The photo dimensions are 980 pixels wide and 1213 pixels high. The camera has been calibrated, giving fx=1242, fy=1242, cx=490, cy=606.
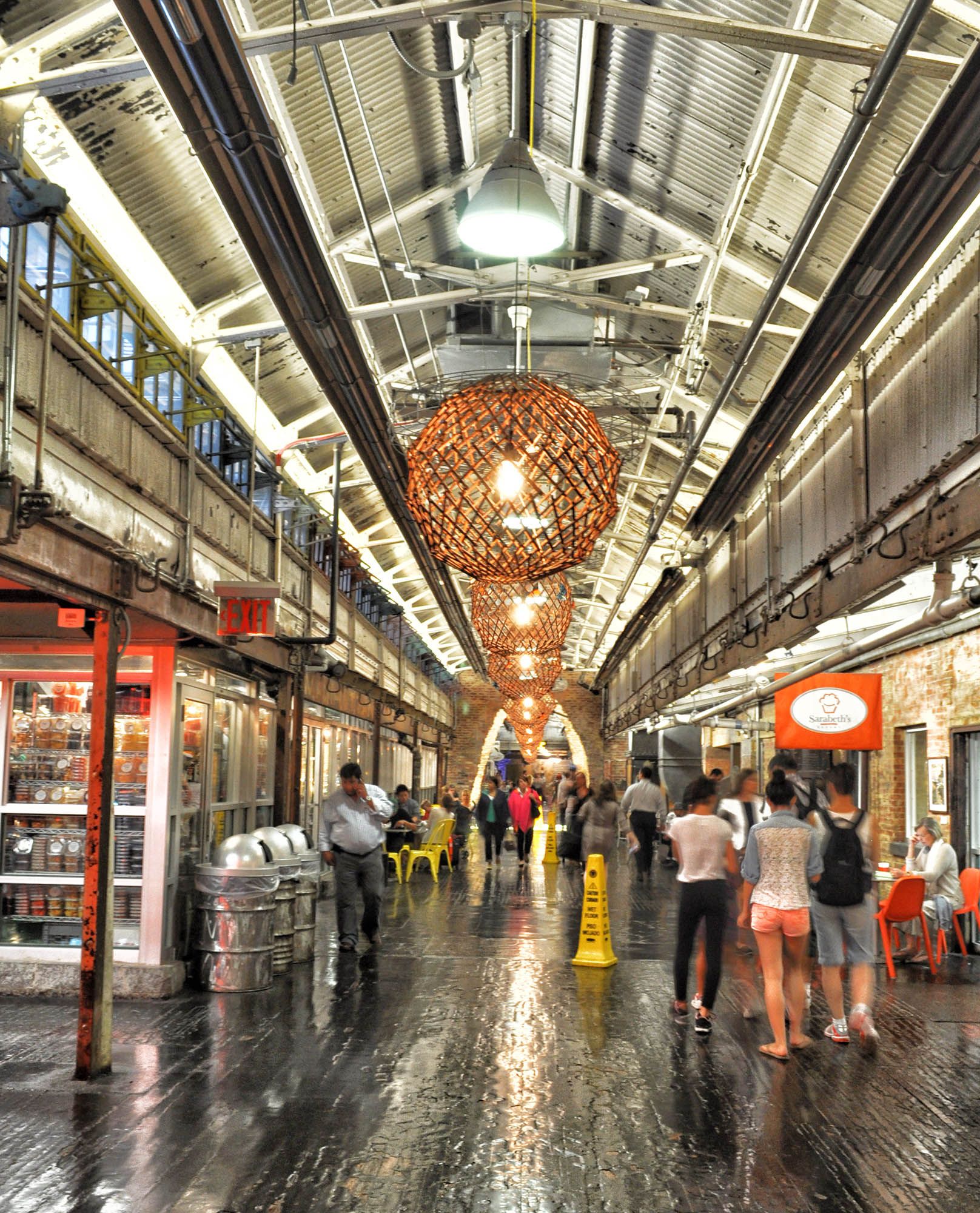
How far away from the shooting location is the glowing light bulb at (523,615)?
33.1 feet

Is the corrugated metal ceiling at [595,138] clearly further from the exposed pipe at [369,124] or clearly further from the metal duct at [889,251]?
the metal duct at [889,251]

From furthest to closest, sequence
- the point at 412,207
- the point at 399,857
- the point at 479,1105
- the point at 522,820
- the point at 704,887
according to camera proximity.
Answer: the point at 522,820
the point at 399,857
the point at 412,207
the point at 704,887
the point at 479,1105

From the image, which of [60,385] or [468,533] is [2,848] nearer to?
[60,385]

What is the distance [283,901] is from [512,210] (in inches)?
248

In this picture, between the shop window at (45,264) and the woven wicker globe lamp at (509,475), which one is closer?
the woven wicker globe lamp at (509,475)

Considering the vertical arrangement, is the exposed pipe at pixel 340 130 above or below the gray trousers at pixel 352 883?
above

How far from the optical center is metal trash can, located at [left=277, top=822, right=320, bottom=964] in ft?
33.3

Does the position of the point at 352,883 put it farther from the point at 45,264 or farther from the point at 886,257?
the point at 886,257

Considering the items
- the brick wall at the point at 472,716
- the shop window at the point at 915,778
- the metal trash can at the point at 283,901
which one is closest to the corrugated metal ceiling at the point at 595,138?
the metal trash can at the point at 283,901

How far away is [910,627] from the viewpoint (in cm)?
714

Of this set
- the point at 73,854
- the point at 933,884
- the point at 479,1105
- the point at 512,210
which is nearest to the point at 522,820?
the point at 933,884

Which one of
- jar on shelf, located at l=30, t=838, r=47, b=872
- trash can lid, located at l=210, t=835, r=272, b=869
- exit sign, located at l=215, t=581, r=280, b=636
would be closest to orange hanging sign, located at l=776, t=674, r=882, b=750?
trash can lid, located at l=210, t=835, r=272, b=869

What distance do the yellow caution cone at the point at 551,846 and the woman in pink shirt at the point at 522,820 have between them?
377mm

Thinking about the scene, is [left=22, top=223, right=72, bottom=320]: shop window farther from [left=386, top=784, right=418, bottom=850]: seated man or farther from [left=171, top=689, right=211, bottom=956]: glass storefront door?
[left=386, top=784, right=418, bottom=850]: seated man
